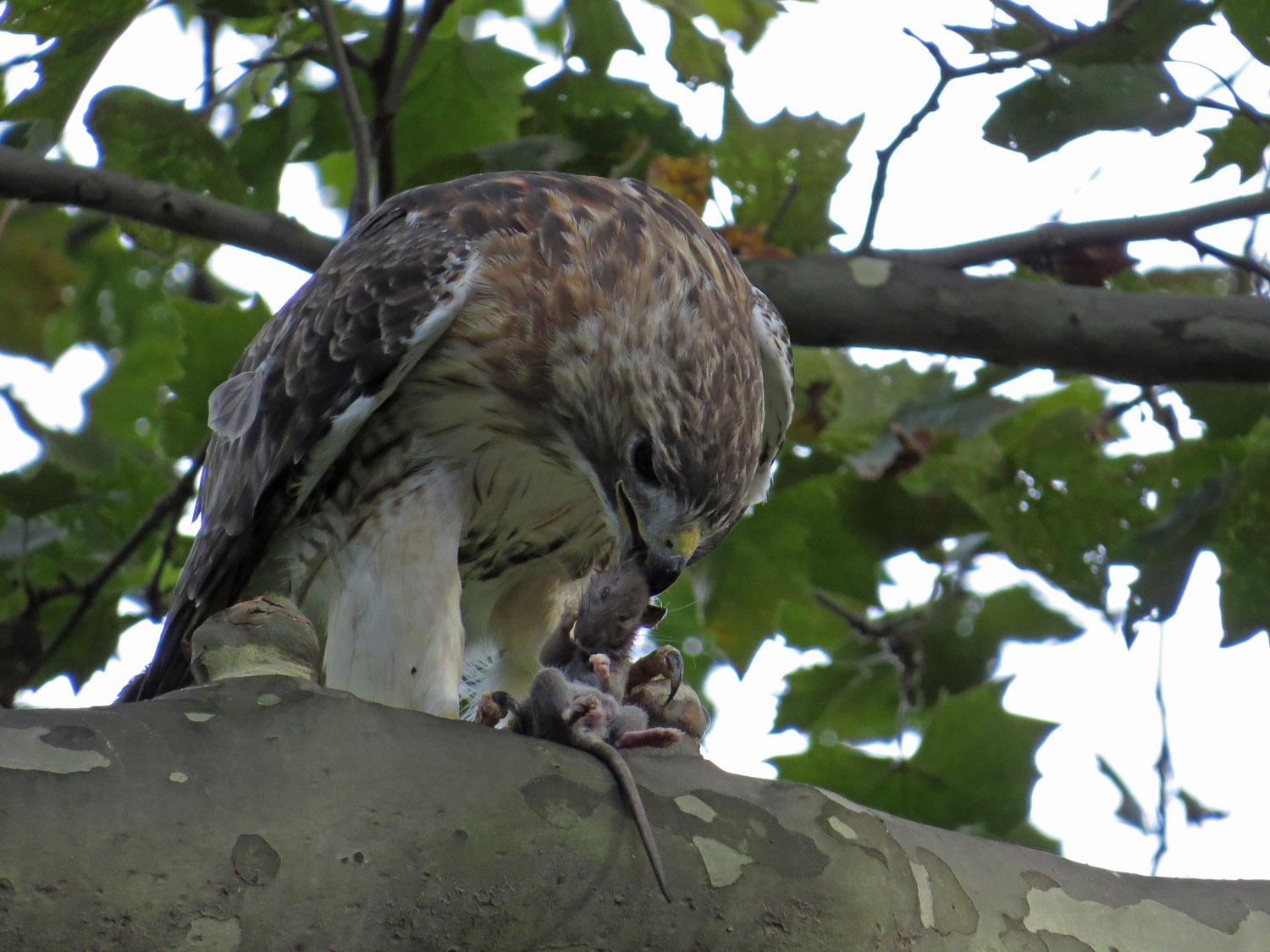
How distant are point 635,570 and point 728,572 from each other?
110cm

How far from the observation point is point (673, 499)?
2846 mm

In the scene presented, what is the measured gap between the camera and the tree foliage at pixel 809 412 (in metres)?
3.08

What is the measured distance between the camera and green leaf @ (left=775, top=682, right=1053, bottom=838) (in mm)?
3689

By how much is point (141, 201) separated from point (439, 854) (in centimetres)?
228

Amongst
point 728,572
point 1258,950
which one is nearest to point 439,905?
point 1258,950

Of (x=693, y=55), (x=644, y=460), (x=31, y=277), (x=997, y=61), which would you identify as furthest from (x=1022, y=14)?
(x=31, y=277)

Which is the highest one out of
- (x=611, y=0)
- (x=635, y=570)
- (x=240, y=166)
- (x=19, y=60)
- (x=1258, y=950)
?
(x=611, y=0)

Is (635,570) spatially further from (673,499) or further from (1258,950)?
(1258,950)

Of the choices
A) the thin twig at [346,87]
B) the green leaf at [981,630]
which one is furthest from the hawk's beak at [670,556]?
the green leaf at [981,630]

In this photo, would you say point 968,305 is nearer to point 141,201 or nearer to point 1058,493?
point 1058,493

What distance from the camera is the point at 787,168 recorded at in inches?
146

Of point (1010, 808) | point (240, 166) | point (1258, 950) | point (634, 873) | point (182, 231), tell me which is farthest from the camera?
point (240, 166)

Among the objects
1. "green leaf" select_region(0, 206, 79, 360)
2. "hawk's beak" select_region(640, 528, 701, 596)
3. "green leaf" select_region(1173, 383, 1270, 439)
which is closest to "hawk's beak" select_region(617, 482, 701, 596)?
"hawk's beak" select_region(640, 528, 701, 596)

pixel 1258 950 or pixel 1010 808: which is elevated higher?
pixel 1010 808
